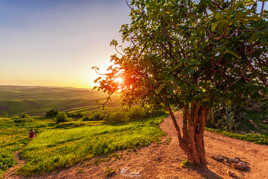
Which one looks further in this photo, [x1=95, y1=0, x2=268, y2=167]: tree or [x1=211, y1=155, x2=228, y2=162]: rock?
[x1=211, y1=155, x2=228, y2=162]: rock

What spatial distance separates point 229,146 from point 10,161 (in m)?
24.1

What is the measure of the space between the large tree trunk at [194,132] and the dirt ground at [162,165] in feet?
2.47

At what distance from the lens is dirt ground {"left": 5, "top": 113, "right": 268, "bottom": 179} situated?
26.5 feet

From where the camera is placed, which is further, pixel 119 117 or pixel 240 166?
pixel 119 117

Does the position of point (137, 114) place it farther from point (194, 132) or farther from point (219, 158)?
point (194, 132)

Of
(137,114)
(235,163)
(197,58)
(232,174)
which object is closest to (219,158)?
(235,163)

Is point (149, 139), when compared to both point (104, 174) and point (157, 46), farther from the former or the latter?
point (157, 46)

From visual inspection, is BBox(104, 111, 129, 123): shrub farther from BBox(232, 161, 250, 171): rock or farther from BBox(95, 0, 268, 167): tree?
BBox(95, 0, 268, 167): tree

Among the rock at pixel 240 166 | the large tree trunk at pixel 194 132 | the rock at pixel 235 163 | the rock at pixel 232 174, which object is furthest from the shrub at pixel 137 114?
the rock at pixel 232 174

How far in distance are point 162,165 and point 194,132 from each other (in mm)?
3534

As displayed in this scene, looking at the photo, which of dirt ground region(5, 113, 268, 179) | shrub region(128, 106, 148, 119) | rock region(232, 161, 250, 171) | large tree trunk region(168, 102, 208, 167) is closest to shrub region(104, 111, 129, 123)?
shrub region(128, 106, 148, 119)

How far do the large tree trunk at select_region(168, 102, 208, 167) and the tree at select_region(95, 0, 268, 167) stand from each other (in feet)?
0.19

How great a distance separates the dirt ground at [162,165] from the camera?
809cm

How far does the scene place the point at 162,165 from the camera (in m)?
9.20
